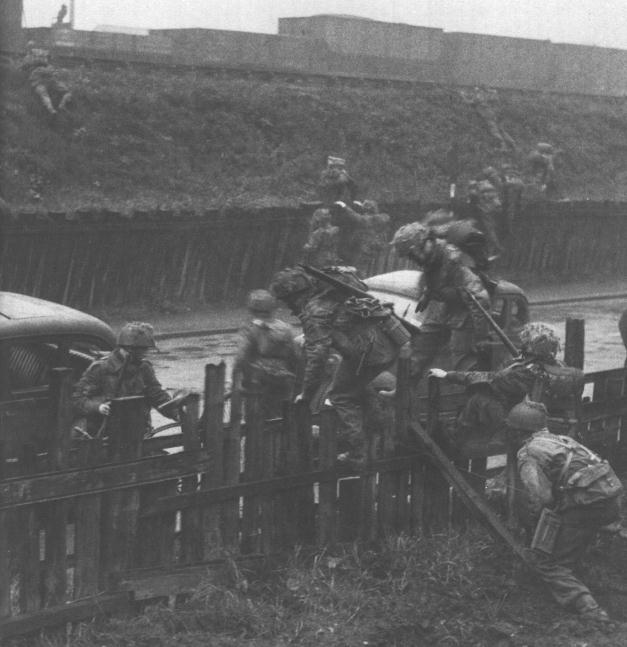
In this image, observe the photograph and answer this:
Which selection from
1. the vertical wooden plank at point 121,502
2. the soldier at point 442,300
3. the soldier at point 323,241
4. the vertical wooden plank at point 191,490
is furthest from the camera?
the soldier at point 323,241

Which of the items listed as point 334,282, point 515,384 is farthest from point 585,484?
point 334,282

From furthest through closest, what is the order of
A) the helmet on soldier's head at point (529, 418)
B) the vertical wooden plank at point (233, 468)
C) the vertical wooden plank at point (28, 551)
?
1. the helmet on soldier's head at point (529, 418)
2. the vertical wooden plank at point (233, 468)
3. the vertical wooden plank at point (28, 551)

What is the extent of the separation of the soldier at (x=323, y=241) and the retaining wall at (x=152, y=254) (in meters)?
Result: 2.31

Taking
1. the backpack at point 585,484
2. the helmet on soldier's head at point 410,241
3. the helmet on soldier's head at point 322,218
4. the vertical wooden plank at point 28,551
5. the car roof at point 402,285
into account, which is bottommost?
the vertical wooden plank at point 28,551

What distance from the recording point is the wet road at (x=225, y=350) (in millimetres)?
14359

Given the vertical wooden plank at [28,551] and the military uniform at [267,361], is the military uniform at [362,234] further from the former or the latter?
the vertical wooden plank at [28,551]

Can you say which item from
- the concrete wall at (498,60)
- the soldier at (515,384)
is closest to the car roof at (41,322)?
the soldier at (515,384)

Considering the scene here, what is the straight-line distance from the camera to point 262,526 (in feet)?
22.3

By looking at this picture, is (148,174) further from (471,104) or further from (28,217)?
(471,104)

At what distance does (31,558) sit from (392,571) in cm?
216

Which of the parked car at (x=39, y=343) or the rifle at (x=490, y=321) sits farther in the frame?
the rifle at (x=490, y=321)

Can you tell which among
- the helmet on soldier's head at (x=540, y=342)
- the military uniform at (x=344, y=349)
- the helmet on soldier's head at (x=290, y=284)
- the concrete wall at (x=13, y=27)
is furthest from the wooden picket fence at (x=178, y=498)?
the concrete wall at (x=13, y=27)

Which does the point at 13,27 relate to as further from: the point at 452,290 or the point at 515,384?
the point at 515,384

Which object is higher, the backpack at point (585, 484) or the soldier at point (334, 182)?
the soldier at point (334, 182)
